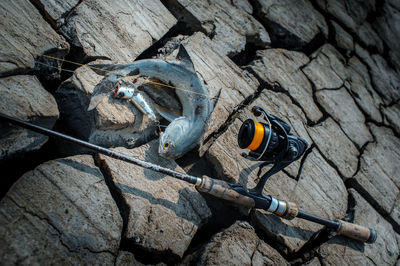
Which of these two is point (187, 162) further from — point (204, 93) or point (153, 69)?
point (153, 69)

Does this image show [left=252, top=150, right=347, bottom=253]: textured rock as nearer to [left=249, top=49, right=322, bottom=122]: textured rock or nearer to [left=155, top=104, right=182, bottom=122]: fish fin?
[left=249, top=49, right=322, bottom=122]: textured rock

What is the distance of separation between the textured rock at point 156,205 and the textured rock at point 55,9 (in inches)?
54.6

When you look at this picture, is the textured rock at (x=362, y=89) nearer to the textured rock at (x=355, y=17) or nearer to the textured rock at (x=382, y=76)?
the textured rock at (x=382, y=76)

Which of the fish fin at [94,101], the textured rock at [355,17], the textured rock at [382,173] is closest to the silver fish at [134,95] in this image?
the fish fin at [94,101]

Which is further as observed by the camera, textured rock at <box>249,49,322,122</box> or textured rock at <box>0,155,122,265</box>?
textured rock at <box>249,49,322,122</box>

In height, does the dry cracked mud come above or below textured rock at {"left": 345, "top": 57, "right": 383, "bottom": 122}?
below

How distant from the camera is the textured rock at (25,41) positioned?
1794mm

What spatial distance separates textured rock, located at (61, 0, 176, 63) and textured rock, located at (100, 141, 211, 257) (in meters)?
1.05

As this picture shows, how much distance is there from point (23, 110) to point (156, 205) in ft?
3.90

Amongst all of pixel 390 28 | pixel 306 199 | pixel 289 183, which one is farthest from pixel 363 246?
pixel 390 28

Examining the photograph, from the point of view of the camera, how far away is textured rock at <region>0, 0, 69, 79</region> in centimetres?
179

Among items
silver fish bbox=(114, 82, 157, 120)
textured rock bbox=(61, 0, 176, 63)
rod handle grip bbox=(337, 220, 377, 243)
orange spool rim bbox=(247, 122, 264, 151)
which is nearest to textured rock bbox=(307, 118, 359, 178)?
rod handle grip bbox=(337, 220, 377, 243)

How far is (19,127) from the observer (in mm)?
1666

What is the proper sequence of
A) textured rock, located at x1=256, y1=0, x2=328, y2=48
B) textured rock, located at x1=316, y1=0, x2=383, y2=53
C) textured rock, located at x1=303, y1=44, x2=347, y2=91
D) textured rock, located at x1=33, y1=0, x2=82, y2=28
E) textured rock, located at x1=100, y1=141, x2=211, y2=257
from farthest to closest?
textured rock, located at x1=316, y1=0, x2=383, y2=53 → textured rock, located at x1=256, y1=0, x2=328, y2=48 → textured rock, located at x1=303, y1=44, x2=347, y2=91 → textured rock, located at x1=33, y1=0, x2=82, y2=28 → textured rock, located at x1=100, y1=141, x2=211, y2=257
